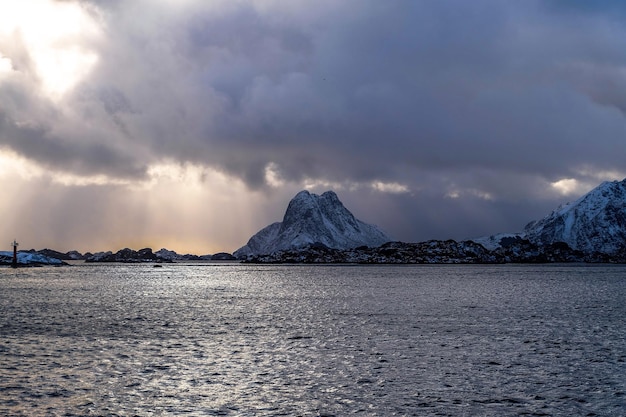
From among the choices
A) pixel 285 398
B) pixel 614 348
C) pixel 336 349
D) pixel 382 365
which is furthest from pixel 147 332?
pixel 614 348

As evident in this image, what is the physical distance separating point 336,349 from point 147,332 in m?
17.8

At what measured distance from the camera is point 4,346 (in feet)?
128

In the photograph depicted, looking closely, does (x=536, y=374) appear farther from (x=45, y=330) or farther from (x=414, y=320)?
(x=45, y=330)

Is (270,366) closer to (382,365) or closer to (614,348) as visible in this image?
(382,365)

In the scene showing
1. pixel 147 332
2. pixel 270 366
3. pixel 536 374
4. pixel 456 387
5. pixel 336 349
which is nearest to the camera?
pixel 456 387

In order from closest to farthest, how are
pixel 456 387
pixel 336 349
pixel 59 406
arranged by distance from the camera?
pixel 59 406
pixel 456 387
pixel 336 349

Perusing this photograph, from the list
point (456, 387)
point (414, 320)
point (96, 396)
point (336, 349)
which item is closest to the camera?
point (96, 396)

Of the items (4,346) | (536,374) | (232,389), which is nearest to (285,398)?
(232,389)

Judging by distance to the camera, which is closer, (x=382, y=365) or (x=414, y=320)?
(x=382, y=365)

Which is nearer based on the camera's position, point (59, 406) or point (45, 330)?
point (59, 406)

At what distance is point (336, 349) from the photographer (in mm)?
38312

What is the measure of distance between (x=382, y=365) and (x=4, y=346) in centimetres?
2479

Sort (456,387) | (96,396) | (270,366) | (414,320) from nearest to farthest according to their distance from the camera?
1. (96,396)
2. (456,387)
3. (270,366)
4. (414,320)

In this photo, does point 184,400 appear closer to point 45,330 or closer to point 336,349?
point 336,349
